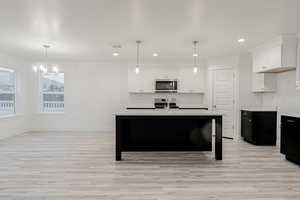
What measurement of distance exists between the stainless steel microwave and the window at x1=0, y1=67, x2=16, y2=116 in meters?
4.44

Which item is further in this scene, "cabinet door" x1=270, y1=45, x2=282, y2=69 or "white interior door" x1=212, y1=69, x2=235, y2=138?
"white interior door" x1=212, y1=69, x2=235, y2=138

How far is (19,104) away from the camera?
7.23 meters

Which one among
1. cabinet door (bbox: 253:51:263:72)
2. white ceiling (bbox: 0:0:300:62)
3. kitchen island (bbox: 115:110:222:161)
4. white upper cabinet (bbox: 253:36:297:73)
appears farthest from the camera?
cabinet door (bbox: 253:51:263:72)

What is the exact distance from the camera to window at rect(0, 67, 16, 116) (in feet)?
21.5

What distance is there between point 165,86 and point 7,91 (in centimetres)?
474

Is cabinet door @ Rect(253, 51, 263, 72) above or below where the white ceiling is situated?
below

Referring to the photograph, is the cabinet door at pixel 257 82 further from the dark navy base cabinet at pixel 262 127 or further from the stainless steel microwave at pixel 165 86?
the stainless steel microwave at pixel 165 86

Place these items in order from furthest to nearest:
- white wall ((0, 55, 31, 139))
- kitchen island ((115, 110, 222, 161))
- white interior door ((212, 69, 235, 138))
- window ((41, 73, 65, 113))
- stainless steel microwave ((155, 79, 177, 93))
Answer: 1. window ((41, 73, 65, 113))
2. stainless steel microwave ((155, 79, 177, 93))
3. white interior door ((212, 69, 235, 138))
4. white wall ((0, 55, 31, 139))
5. kitchen island ((115, 110, 222, 161))

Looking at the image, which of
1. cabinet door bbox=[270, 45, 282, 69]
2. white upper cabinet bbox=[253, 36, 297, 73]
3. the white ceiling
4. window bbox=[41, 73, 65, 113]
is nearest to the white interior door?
the white ceiling

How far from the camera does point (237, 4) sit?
2.99 m

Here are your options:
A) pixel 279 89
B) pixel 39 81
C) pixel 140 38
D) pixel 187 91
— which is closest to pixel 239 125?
pixel 279 89

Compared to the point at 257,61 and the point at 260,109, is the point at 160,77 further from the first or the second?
the point at 260,109

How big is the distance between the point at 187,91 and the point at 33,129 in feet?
17.6

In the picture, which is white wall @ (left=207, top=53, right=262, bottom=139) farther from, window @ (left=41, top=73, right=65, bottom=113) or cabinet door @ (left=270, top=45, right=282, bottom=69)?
window @ (left=41, top=73, right=65, bottom=113)
